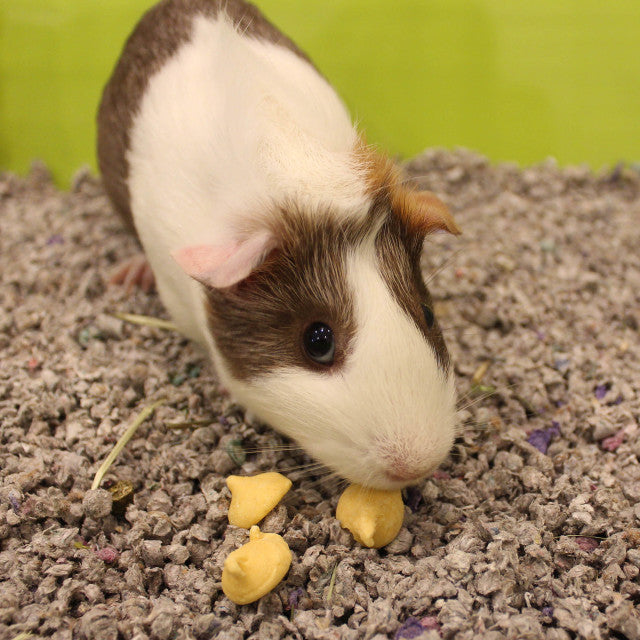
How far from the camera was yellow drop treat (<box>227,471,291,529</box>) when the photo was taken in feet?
5.54

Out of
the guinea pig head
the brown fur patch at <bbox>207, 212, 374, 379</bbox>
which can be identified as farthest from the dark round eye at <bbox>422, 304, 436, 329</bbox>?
the brown fur patch at <bbox>207, 212, 374, 379</bbox>

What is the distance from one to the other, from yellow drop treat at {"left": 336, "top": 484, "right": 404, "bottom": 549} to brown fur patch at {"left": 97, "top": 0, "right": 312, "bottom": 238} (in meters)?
1.32

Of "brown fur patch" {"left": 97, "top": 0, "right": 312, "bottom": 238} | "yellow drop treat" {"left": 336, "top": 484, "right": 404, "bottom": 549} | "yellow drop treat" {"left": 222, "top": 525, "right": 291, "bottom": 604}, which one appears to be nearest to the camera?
"yellow drop treat" {"left": 222, "top": 525, "right": 291, "bottom": 604}

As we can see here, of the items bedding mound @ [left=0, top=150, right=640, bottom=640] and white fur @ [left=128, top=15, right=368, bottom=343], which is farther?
white fur @ [left=128, top=15, right=368, bottom=343]

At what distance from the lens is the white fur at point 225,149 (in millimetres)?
1646

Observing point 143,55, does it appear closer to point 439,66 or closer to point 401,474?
point 439,66

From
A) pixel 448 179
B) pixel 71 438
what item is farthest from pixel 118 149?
pixel 448 179

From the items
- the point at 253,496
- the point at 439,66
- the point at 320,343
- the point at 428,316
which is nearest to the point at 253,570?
the point at 253,496

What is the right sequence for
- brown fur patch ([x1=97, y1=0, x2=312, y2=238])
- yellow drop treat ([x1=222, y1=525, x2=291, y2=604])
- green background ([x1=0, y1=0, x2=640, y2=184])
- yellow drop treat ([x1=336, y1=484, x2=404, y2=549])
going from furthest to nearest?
green background ([x1=0, y1=0, x2=640, y2=184]) → brown fur patch ([x1=97, y1=0, x2=312, y2=238]) → yellow drop treat ([x1=336, y1=484, x2=404, y2=549]) → yellow drop treat ([x1=222, y1=525, x2=291, y2=604])

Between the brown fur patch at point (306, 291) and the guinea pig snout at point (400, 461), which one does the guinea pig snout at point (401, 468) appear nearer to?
the guinea pig snout at point (400, 461)

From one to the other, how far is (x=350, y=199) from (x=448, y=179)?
5.82 ft

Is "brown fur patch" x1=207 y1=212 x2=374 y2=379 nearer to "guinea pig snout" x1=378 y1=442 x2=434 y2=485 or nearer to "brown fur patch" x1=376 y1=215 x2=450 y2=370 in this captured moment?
"brown fur patch" x1=376 y1=215 x2=450 y2=370

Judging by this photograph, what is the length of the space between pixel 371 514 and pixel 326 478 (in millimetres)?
154

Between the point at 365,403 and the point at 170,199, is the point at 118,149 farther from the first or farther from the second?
the point at 365,403
